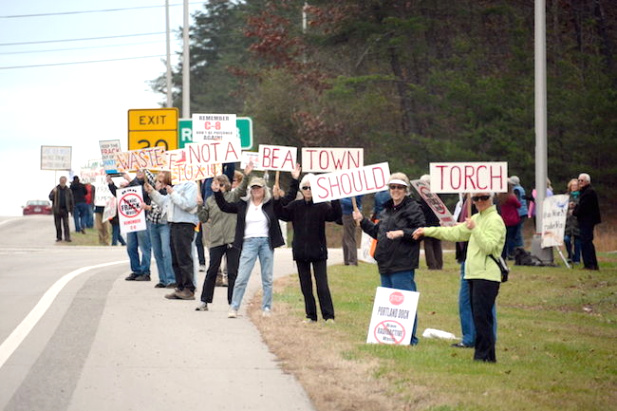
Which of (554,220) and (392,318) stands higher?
(554,220)

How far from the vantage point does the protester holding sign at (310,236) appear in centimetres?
1486

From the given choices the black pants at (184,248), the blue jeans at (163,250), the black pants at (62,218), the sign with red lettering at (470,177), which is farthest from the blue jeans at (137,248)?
the black pants at (62,218)

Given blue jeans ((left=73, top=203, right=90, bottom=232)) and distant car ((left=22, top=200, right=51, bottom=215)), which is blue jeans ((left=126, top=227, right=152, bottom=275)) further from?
distant car ((left=22, top=200, right=51, bottom=215))

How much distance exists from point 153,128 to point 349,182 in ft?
42.6

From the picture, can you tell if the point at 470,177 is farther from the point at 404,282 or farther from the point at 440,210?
the point at 440,210

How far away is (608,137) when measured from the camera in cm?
3969

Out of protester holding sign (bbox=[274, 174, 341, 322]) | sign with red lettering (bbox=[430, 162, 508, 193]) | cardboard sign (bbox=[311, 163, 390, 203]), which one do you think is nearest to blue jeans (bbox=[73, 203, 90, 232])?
protester holding sign (bbox=[274, 174, 341, 322])

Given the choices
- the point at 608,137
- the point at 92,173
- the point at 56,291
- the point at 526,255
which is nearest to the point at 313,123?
the point at 92,173

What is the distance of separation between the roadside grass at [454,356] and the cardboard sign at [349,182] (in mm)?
1591

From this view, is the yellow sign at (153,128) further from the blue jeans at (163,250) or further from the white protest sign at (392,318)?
the white protest sign at (392,318)

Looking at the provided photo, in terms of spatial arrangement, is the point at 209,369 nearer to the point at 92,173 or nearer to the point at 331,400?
the point at 331,400

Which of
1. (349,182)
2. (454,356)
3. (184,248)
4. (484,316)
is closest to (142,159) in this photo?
(184,248)

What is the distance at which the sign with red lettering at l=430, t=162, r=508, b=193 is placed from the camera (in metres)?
12.9

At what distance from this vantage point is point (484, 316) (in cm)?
1178
